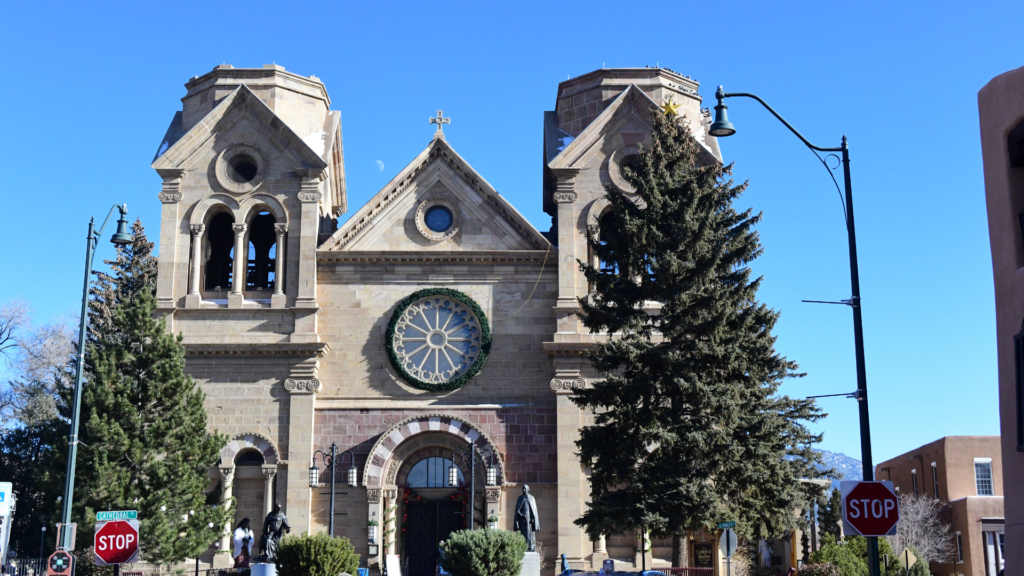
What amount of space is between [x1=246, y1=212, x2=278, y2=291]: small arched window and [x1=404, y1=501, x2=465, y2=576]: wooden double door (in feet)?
32.2

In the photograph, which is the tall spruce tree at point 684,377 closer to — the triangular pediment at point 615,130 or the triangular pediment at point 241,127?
the triangular pediment at point 615,130

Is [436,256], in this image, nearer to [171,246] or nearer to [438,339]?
[438,339]

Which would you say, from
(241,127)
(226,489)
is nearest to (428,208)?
(241,127)

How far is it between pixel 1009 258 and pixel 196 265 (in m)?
27.4

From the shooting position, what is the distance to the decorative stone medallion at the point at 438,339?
1420 inches

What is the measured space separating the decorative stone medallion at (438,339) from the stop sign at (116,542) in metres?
16.2

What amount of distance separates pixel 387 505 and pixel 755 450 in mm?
12898

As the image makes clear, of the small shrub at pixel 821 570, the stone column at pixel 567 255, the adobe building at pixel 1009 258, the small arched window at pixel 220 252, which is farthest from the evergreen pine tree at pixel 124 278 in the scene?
the adobe building at pixel 1009 258

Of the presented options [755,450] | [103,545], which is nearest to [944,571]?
[755,450]

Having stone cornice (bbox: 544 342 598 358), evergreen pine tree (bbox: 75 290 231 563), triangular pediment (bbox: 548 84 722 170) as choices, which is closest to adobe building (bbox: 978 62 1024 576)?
stone cornice (bbox: 544 342 598 358)

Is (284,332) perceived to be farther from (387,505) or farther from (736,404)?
(736,404)

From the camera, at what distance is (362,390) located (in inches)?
1421

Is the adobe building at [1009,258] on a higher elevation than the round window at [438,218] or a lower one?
lower

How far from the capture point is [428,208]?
123ft
